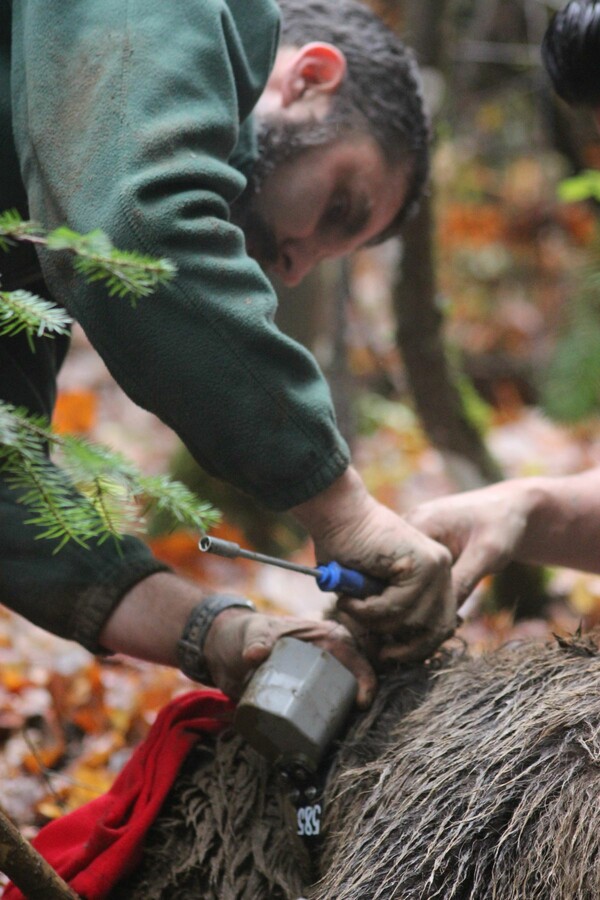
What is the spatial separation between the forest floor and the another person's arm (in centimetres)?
18

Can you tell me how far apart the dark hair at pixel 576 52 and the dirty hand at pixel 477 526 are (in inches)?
39.6

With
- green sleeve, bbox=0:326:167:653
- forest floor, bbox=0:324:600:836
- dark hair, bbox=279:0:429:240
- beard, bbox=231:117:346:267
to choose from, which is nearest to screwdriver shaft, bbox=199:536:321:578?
green sleeve, bbox=0:326:167:653

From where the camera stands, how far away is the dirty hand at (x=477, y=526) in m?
2.26

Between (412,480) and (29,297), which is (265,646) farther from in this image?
(412,480)

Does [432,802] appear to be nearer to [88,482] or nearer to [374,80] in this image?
[88,482]

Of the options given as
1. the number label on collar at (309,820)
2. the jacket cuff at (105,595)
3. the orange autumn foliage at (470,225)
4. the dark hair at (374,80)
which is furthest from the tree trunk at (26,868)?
the orange autumn foliage at (470,225)

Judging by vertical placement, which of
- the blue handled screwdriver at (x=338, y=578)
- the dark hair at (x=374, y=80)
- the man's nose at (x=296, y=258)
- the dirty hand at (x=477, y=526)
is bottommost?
the dirty hand at (x=477, y=526)

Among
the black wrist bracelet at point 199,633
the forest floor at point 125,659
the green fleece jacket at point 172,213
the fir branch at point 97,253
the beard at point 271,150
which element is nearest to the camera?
the fir branch at point 97,253

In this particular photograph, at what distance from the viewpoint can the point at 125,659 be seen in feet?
11.5

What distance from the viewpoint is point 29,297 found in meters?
1.37

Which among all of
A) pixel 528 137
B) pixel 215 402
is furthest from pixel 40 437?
pixel 528 137

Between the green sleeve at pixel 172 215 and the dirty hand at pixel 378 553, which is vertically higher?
the green sleeve at pixel 172 215

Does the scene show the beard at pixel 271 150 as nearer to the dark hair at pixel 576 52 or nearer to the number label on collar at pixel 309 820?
→ the dark hair at pixel 576 52

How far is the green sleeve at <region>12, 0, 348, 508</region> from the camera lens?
169cm
